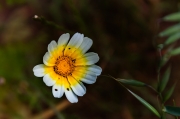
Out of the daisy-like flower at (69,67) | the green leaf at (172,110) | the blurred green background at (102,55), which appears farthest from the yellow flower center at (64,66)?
the blurred green background at (102,55)

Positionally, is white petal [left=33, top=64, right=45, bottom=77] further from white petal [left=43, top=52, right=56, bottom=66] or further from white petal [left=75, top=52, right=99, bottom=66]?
white petal [left=75, top=52, right=99, bottom=66]

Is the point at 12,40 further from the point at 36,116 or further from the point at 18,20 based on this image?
the point at 36,116

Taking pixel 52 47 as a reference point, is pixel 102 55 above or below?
below

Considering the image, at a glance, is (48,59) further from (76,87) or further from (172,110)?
(172,110)

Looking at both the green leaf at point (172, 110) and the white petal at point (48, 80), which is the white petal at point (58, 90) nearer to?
the white petal at point (48, 80)

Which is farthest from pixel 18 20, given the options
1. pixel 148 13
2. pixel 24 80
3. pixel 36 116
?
pixel 148 13

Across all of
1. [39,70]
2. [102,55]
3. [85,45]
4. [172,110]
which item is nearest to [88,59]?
[85,45]
